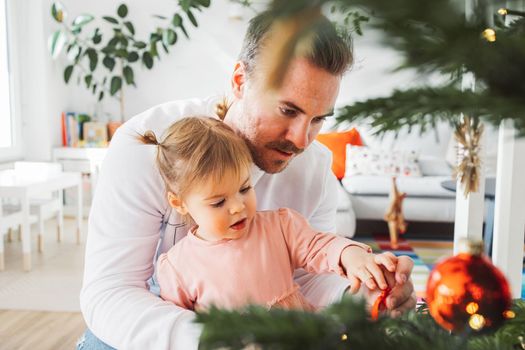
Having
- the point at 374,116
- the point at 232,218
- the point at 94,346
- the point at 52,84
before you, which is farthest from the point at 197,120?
the point at 52,84

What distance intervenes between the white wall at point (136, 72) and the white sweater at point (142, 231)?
11.8 ft

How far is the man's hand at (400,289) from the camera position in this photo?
2.40 ft

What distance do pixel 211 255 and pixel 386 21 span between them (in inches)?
35.2

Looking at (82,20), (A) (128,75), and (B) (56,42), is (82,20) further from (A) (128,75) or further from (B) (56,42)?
(A) (128,75)

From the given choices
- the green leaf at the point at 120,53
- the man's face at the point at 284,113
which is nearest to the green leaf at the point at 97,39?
the green leaf at the point at 120,53

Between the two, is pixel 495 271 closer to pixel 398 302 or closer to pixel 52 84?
pixel 398 302

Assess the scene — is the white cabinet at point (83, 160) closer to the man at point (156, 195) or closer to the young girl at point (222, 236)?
the man at point (156, 195)

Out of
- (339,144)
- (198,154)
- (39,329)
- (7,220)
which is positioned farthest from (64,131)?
(198,154)

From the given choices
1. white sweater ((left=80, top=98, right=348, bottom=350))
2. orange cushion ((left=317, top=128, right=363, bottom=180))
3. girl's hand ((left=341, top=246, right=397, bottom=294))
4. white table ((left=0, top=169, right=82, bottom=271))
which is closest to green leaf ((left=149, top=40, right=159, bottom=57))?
white table ((left=0, top=169, right=82, bottom=271))

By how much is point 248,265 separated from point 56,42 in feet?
14.0

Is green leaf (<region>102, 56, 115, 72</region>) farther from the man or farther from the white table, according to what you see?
the man

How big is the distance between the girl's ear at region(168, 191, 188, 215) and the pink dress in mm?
61

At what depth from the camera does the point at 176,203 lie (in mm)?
1079

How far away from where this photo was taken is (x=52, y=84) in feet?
15.8
